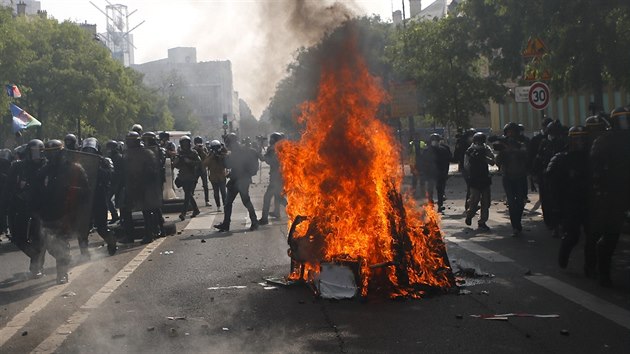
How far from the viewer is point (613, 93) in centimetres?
4425

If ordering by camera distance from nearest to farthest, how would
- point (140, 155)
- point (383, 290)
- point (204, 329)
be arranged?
1. point (204, 329)
2. point (383, 290)
3. point (140, 155)

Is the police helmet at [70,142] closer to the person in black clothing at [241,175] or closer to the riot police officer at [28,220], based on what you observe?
the person in black clothing at [241,175]

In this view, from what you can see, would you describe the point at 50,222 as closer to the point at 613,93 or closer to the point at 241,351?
the point at 241,351

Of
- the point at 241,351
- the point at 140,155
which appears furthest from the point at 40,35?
the point at 241,351

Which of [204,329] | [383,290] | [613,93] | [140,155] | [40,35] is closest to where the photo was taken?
[204,329]

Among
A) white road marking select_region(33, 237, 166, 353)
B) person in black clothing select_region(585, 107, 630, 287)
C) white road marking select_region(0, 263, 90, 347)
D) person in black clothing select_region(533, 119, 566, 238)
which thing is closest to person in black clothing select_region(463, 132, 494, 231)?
person in black clothing select_region(533, 119, 566, 238)

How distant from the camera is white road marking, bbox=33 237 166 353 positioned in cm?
722

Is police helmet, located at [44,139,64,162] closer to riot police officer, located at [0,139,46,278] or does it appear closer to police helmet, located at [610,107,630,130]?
riot police officer, located at [0,139,46,278]

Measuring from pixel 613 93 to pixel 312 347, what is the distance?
40.1 metres

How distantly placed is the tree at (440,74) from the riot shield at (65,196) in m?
27.1

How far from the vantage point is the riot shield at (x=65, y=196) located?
10969 mm

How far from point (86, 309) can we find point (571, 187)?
507 centimetres

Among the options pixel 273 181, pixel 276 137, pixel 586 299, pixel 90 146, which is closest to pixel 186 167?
pixel 273 181

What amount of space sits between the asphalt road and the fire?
0.33 meters
